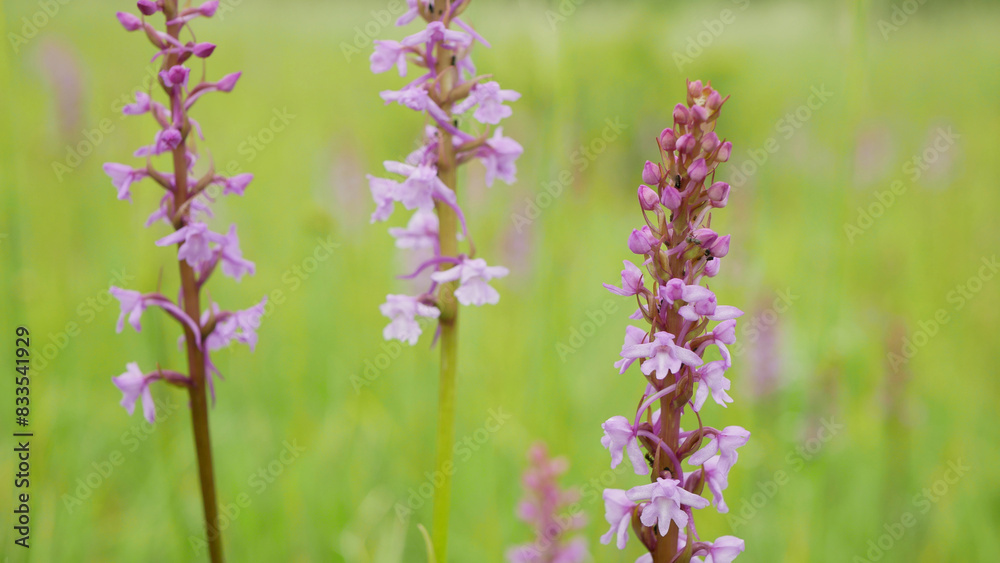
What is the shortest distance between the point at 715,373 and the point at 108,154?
7.46m

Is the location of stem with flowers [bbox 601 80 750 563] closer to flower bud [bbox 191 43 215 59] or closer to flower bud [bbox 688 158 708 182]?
flower bud [bbox 688 158 708 182]

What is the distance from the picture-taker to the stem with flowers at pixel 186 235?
167cm

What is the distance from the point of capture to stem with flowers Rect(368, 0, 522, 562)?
1.70 metres

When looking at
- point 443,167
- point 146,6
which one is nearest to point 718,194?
point 443,167

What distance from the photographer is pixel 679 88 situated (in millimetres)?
10445

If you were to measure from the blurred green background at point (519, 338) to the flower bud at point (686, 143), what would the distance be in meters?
0.93

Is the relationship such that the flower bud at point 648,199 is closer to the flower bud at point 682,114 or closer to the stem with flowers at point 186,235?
the flower bud at point 682,114

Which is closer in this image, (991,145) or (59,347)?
(59,347)

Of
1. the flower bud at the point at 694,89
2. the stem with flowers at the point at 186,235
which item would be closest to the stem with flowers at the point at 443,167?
the stem with flowers at the point at 186,235

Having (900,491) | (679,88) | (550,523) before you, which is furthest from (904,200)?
(550,523)

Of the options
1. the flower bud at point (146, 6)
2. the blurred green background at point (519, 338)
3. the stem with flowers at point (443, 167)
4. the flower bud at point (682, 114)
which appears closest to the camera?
the flower bud at point (682, 114)

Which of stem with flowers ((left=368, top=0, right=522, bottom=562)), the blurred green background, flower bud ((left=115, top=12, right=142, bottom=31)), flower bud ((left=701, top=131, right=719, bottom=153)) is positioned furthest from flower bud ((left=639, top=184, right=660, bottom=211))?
flower bud ((left=115, top=12, right=142, bottom=31))

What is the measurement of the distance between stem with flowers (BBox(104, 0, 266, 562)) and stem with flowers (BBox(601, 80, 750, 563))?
929 mm

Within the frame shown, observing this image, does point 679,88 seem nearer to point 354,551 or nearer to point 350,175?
Answer: point 350,175
